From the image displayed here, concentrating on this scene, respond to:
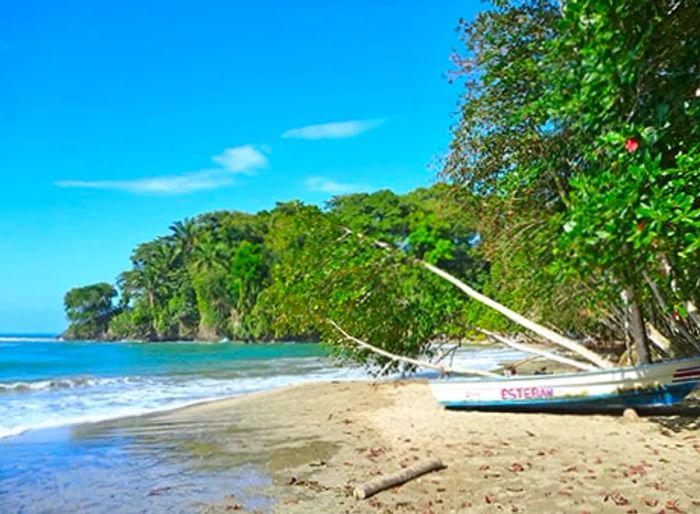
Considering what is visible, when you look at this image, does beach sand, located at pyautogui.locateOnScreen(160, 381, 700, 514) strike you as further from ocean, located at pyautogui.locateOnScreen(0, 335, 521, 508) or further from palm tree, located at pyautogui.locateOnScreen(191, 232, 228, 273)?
palm tree, located at pyautogui.locateOnScreen(191, 232, 228, 273)

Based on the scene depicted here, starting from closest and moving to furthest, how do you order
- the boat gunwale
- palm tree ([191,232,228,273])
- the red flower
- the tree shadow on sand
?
the red flower → the tree shadow on sand → the boat gunwale → palm tree ([191,232,228,273])

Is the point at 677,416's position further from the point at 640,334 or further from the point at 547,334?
the point at 547,334

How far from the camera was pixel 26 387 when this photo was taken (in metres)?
22.6

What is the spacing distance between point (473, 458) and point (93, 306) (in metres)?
99.5

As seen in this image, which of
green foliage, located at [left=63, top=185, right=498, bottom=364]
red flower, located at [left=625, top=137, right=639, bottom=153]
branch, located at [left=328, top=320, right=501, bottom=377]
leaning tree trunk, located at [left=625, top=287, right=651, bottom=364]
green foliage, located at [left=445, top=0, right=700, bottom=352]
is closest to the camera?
green foliage, located at [left=445, top=0, right=700, bottom=352]

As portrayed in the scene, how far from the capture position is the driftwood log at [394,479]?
6152mm

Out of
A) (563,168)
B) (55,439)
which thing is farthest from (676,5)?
(55,439)

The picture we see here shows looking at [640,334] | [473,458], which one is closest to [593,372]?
[640,334]

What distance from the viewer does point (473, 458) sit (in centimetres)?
746

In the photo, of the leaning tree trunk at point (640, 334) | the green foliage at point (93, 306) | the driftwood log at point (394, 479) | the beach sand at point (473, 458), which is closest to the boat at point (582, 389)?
the beach sand at point (473, 458)

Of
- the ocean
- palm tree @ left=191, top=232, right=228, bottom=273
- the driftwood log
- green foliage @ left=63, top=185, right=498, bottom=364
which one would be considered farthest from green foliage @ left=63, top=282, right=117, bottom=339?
the driftwood log

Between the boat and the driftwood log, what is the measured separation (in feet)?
A: 11.9

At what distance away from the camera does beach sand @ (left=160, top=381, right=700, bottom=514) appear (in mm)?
5836

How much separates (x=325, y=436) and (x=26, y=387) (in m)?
17.3
